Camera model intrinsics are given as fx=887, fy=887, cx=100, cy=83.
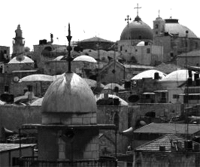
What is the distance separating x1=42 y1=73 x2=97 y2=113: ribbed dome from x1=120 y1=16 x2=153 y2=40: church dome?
78.5m

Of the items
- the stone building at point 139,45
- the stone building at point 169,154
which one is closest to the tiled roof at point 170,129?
the stone building at point 169,154

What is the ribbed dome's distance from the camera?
9.38 m

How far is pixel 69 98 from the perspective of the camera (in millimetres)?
9391

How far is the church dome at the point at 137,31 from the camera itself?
3469 inches

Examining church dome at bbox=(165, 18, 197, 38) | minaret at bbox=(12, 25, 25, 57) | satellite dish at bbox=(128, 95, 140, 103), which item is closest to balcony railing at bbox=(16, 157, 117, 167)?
satellite dish at bbox=(128, 95, 140, 103)

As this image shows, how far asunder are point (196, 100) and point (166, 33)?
35.8 meters

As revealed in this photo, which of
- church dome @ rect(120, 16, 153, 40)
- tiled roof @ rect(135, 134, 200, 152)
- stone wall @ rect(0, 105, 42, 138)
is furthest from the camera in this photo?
church dome @ rect(120, 16, 153, 40)

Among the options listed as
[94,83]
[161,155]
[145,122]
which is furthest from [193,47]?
[161,155]

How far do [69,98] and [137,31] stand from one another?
79.3m

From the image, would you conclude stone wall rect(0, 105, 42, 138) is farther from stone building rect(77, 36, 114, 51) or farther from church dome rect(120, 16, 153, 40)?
stone building rect(77, 36, 114, 51)

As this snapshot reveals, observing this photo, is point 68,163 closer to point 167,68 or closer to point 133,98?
point 133,98

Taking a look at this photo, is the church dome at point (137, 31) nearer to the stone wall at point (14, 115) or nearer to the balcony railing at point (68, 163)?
the stone wall at point (14, 115)

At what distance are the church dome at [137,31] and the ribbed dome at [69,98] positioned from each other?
3091 inches

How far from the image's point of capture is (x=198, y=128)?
39.0 m
